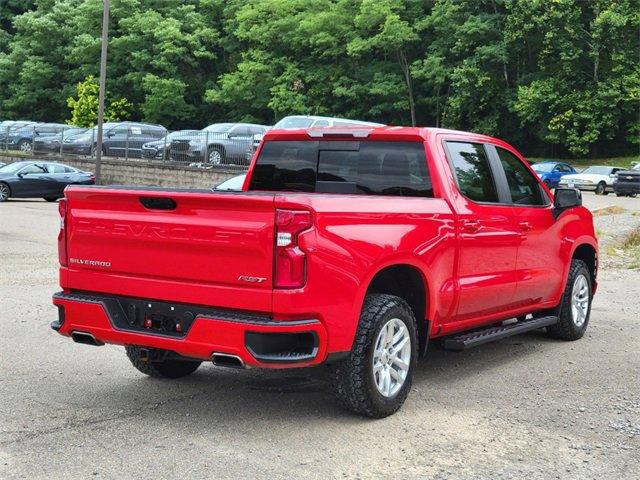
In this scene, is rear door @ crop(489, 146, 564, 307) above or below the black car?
above

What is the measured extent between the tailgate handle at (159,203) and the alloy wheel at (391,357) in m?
1.49

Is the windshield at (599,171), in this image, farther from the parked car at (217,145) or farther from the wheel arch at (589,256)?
the wheel arch at (589,256)

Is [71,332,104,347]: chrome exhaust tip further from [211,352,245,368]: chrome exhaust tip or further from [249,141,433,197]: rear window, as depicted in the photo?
[249,141,433,197]: rear window

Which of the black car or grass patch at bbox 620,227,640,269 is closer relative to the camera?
grass patch at bbox 620,227,640,269

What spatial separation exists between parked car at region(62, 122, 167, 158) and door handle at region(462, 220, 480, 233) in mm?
32993

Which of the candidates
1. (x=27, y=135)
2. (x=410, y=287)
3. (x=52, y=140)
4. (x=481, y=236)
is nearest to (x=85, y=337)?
(x=410, y=287)

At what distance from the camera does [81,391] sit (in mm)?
6145

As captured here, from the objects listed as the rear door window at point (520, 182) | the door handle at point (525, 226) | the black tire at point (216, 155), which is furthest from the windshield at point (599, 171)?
the door handle at point (525, 226)

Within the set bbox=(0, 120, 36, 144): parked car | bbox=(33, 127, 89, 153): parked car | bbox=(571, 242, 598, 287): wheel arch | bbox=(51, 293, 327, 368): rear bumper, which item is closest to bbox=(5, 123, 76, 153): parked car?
bbox=(0, 120, 36, 144): parked car

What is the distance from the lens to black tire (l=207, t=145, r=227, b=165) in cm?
3375

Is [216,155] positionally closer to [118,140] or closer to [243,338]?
[118,140]

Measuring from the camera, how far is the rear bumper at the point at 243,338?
495cm

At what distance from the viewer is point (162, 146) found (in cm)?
3653

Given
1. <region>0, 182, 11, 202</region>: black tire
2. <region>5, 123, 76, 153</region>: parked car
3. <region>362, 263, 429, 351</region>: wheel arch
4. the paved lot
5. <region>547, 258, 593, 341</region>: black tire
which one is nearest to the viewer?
the paved lot
